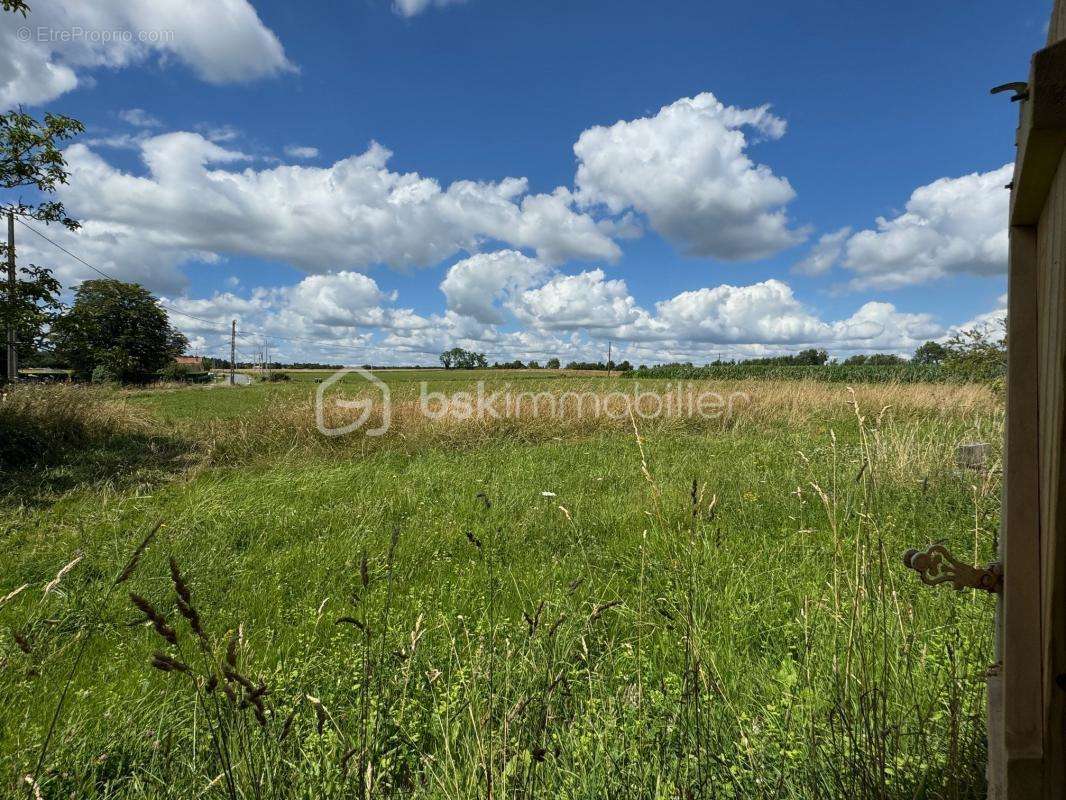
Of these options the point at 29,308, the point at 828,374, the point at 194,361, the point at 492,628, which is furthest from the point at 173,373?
the point at 492,628

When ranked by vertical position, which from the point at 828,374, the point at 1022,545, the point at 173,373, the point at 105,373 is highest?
the point at 173,373

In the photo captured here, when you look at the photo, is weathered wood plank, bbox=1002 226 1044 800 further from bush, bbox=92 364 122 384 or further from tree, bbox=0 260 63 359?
bush, bbox=92 364 122 384

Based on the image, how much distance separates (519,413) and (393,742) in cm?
943

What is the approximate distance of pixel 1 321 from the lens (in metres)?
7.29

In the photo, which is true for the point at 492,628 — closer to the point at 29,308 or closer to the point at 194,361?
the point at 29,308

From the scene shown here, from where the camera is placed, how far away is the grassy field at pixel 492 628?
5.06 feet

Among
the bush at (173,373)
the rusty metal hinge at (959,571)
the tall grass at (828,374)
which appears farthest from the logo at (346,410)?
the bush at (173,373)

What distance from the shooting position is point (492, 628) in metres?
2.04

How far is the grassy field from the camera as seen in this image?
5.06 feet

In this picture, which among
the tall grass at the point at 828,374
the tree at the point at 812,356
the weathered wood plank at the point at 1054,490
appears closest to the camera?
the weathered wood plank at the point at 1054,490

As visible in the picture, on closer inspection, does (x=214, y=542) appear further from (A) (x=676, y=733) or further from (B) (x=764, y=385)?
(B) (x=764, y=385)

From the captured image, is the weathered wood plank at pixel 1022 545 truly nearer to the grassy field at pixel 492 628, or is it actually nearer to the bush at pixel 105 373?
the grassy field at pixel 492 628

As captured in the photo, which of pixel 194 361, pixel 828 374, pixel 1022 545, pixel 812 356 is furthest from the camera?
pixel 194 361

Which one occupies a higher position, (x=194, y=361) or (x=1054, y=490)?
(x=194, y=361)
